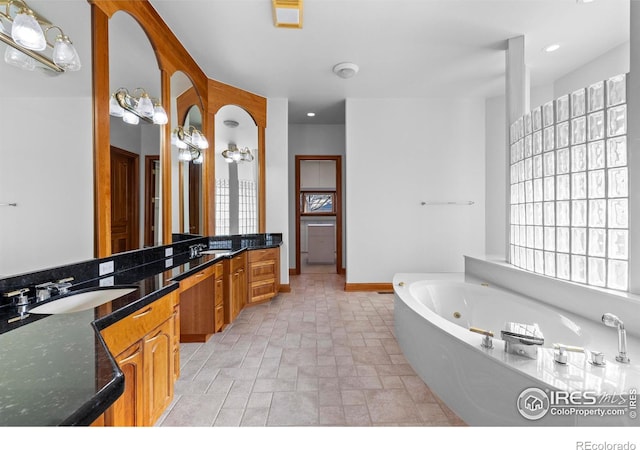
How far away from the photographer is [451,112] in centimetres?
412

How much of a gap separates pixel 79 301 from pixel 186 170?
69.7 inches

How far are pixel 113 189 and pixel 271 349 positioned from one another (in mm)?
1719

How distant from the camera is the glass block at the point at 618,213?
1.63 metres

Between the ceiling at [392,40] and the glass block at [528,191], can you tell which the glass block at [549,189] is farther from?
the ceiling at [392,40]

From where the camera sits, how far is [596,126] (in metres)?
1.78

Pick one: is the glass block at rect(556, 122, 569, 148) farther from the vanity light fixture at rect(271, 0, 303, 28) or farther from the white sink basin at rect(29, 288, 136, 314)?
the white sink basin at rect(29, 288, 136, 314)

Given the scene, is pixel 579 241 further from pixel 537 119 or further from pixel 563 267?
pixel 537 119

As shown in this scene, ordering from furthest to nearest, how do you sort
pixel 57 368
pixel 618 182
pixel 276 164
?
pixel 276 164 → pixel 618 182 → pixel 57 368

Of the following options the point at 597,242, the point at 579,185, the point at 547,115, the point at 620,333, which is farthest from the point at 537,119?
the point at 620,333

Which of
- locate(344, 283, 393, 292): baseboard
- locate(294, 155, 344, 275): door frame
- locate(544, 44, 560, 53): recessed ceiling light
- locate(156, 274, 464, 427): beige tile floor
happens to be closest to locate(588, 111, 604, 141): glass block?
locate(544, 44, 560, 53): recessed ceiling light

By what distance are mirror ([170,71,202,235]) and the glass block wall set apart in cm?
327

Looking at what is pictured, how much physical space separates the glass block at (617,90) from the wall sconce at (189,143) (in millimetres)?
3393

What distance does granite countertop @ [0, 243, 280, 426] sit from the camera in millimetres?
536

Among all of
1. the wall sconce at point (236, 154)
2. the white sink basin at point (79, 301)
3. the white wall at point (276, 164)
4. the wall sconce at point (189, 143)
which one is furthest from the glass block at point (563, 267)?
the wall sconce at point (236, 154)
